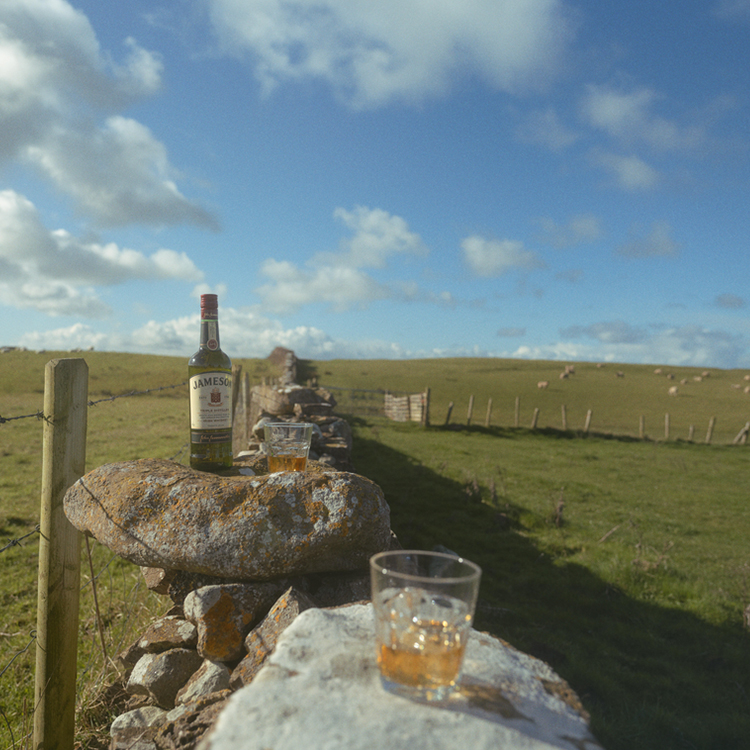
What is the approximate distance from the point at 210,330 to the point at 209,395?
383 millimetres

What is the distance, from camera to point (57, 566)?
3.01m

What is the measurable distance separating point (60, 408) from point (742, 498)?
→ 17358 millimetres

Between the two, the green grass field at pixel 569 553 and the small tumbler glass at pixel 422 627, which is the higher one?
the small tumbler glass at pixel 422 627

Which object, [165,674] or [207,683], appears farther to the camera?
[165,674]

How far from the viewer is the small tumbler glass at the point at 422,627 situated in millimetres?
1312

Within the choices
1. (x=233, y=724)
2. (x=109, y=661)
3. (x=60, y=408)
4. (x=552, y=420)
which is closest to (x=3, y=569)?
(x=109, y=661)

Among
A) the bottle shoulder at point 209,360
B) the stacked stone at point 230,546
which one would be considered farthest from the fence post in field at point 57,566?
the bottle shoulder at point 209,360

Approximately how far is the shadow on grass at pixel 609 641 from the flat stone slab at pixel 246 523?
3385 millimetres

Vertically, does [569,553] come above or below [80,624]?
below

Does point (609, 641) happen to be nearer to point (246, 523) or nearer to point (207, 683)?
point (207, 683)

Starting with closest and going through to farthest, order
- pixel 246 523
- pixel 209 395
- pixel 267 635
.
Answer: pixel 267 635, pixel 246 523, pixel 209 395

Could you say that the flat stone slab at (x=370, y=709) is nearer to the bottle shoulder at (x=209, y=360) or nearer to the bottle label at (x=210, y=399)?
the bottle label at (x=210, y=399)

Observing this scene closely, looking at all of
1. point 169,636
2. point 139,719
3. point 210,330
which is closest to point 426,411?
point 169,636

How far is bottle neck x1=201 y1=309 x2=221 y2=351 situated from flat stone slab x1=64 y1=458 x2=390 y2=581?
75cm
